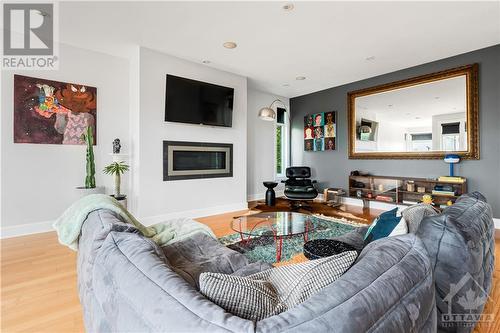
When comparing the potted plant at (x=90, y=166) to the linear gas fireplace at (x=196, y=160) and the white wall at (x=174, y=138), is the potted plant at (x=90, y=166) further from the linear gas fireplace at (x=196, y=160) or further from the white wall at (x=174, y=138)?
the linear gas fireplace at (x=196, y=160)

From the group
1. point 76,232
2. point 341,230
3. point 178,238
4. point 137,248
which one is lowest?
point 341,230

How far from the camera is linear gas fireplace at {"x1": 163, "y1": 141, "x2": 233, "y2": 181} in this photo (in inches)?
156

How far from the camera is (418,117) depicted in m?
4.44

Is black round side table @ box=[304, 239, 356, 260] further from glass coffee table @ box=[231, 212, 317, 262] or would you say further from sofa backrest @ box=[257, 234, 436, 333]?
sofa backrest @ box=[257, 234, 436, 333]

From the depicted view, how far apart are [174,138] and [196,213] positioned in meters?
1.33

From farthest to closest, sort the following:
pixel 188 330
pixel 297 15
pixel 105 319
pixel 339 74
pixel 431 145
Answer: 1. pixel 339 74
2. pixel 431 145
3. pixel 297 15
4. pixel 105 319
5. pixel 188 330

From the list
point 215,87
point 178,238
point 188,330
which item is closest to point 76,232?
point 178,238

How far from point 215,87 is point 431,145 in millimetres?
A: 3904

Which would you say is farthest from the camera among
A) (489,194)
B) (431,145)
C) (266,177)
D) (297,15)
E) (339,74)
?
(266,177)

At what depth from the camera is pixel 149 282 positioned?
26.5 inches

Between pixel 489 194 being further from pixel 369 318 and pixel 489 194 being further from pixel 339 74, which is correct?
pixel 369 318

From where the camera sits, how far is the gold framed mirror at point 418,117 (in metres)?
3.82

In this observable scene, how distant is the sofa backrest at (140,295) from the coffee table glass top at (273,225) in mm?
1446

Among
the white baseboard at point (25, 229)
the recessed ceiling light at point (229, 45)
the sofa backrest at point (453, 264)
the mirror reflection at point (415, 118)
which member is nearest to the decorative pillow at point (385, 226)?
the sofa backrest at point (453, 264)
